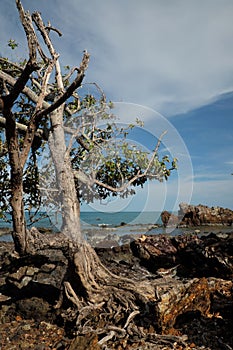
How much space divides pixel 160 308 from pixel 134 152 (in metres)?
7.84

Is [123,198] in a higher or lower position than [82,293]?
higher

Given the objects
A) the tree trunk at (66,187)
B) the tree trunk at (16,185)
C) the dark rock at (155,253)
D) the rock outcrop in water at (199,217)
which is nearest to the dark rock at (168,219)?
the rock outcrop in water at (199,217)

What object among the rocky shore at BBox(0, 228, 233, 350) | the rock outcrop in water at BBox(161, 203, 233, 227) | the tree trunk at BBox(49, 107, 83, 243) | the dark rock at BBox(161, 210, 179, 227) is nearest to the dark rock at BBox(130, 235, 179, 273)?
the rocky shore at BBox(0, 228, 233, 350)

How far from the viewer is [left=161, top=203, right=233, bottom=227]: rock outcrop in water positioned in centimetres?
5412

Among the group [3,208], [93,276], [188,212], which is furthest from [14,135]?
[188,212]

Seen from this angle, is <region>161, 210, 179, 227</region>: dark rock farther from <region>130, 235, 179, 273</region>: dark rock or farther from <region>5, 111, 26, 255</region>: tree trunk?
<region>5, 111, 26, 255</region>: tree trunk

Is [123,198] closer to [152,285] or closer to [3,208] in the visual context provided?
[3,208]

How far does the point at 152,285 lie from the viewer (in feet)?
27.0

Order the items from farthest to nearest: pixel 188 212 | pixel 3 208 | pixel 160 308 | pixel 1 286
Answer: pixel 188 212
pixel 3 208
pixel 1 286
pixel 160 308

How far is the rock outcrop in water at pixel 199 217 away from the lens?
54125mm

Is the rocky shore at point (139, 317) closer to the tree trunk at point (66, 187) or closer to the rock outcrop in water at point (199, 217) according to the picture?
the tree trunk at point (66, 187)

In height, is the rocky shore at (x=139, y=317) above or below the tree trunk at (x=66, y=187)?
below

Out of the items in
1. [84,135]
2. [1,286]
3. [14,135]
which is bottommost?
[1,286]

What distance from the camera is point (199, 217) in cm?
5491
